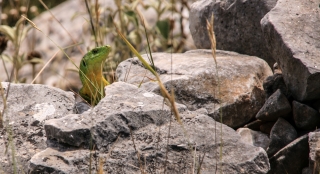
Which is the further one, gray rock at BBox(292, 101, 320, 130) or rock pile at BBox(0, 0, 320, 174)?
gray rock at BBox(292, 101, 320, 130)

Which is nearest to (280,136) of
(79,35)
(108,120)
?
(108,120)

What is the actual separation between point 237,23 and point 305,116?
1.18 meters

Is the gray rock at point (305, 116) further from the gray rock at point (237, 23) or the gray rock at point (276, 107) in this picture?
the gray rock at point (237, 23)

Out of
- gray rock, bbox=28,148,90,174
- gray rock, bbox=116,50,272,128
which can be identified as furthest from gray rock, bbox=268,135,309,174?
gray rock, bbox=28,148,90,174

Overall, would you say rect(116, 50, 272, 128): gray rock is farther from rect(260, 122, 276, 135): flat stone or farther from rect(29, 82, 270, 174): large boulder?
rect(29, 82, 270, 174): large boulder

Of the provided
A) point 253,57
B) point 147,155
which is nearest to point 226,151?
point 147,155

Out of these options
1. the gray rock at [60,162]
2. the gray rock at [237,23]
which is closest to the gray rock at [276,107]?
the gray rock at [237,23]

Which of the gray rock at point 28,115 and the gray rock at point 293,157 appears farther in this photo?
the gray rock at point 293,157

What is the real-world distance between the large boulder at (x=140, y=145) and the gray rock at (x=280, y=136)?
46 centimetres

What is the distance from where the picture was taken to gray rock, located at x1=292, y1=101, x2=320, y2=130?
3410 mm

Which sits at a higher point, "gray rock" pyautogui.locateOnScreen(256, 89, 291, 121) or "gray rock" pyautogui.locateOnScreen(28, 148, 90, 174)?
"gray rock" pyautogui.locateOnScreen(28, 148, 90, 174)

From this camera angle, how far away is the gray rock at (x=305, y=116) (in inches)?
134

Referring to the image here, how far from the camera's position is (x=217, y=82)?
3885mm

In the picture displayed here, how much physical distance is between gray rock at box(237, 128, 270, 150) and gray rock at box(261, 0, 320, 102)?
0.35m
